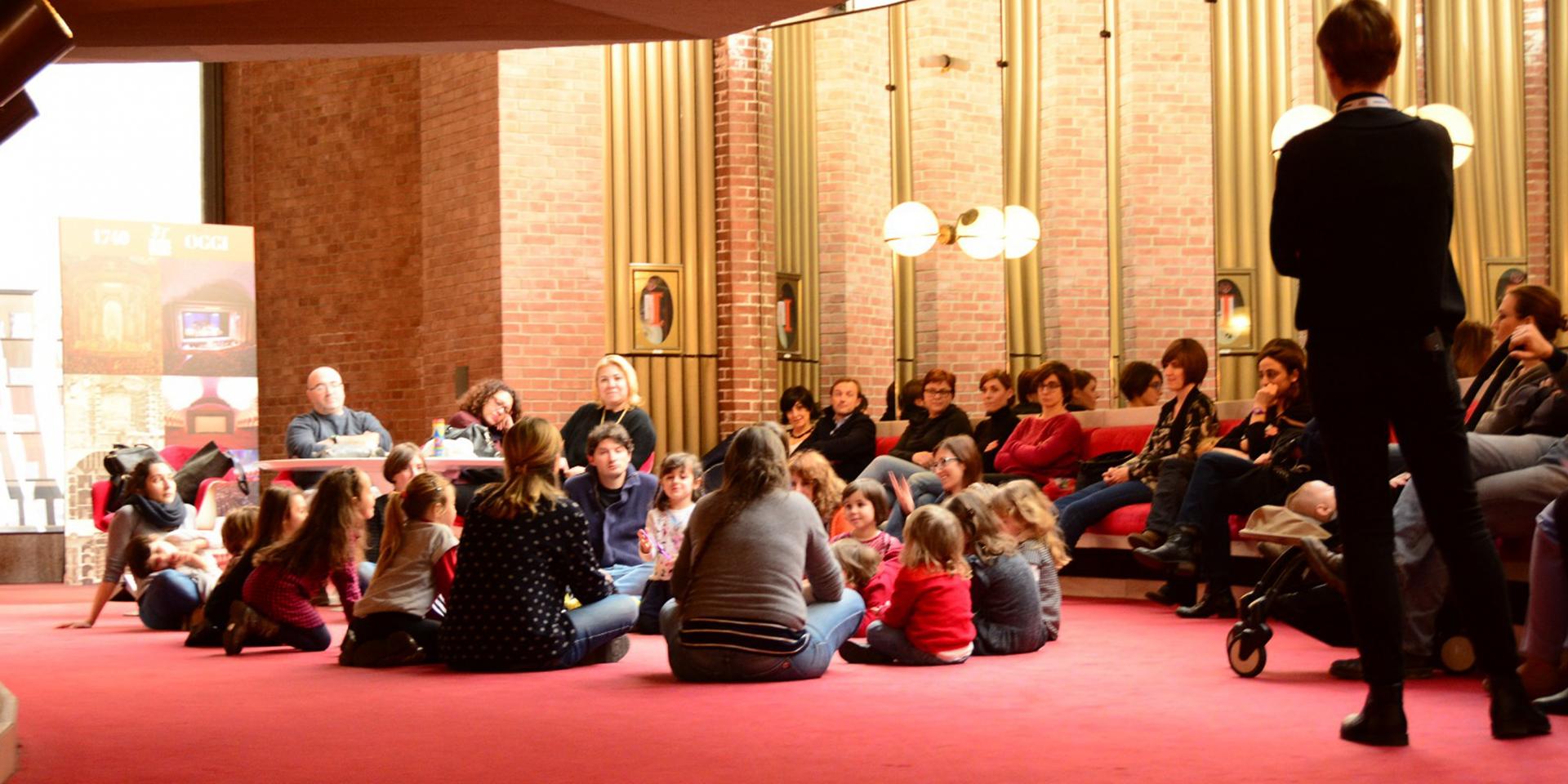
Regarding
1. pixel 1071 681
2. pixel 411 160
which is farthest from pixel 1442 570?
pixel 411 160

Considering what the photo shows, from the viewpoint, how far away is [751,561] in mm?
5320

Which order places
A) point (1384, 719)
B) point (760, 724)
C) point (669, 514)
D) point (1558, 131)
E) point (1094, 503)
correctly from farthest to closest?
point (1558, 131) < point (1094, 503) < point (669, 514) < point (760, 724) < point (1384, 719)

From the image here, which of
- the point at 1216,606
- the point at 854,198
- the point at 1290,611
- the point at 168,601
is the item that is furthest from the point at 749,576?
the point at 854,198

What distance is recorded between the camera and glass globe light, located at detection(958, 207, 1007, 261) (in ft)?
42.7

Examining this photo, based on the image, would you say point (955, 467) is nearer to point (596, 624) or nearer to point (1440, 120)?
point (596, 624)

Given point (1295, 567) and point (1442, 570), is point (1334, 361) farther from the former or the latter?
point (1295, 567)

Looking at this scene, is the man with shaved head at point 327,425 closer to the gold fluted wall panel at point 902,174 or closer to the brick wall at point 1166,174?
the gold fluted wall panel at point 902,174

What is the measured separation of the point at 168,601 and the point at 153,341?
3.86 metres

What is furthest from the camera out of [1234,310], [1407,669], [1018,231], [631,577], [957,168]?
[957,168]

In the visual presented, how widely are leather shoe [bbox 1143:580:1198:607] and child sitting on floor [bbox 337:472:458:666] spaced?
3.66 metres

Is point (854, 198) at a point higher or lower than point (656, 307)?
higher

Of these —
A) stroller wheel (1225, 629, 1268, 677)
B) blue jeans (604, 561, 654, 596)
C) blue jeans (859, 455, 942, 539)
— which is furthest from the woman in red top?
stroller wheel (1225, 629, 1268, 677)

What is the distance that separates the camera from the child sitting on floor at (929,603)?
18.8 feet

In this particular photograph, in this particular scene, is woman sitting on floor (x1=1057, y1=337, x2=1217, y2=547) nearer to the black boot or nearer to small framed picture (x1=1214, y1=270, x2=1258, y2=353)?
the black boot
